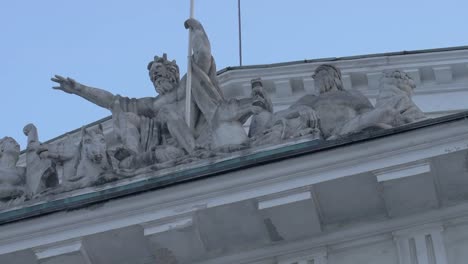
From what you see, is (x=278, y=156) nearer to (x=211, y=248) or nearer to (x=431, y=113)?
(x=211, y=248)

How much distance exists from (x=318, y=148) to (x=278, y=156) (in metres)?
→ 0.38

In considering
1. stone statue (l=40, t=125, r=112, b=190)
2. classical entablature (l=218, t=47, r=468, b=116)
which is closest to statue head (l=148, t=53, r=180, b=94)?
stone statue (l=40, t=125, r=112, b=190)

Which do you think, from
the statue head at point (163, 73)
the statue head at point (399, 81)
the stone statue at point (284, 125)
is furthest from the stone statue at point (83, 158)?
the statue head at point (399, 81)

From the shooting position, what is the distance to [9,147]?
63.1 feet

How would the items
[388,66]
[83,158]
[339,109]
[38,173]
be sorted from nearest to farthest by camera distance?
1. [339,109]
2. [83,158]
3. [38,173]
4. [388,66]

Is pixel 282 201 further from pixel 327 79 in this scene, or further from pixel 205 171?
pixel 327 79

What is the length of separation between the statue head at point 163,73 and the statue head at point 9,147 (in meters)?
1.72

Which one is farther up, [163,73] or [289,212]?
[163,73]

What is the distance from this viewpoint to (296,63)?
27.6 m

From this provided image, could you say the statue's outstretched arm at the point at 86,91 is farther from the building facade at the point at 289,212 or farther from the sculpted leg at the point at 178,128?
the building facade at the point at 289,212

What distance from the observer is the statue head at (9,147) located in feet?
62.7

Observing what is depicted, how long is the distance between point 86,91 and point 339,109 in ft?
10.7

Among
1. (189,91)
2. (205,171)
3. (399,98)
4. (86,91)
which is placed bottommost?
(205,171)

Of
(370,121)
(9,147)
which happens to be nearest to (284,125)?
(370,121)
